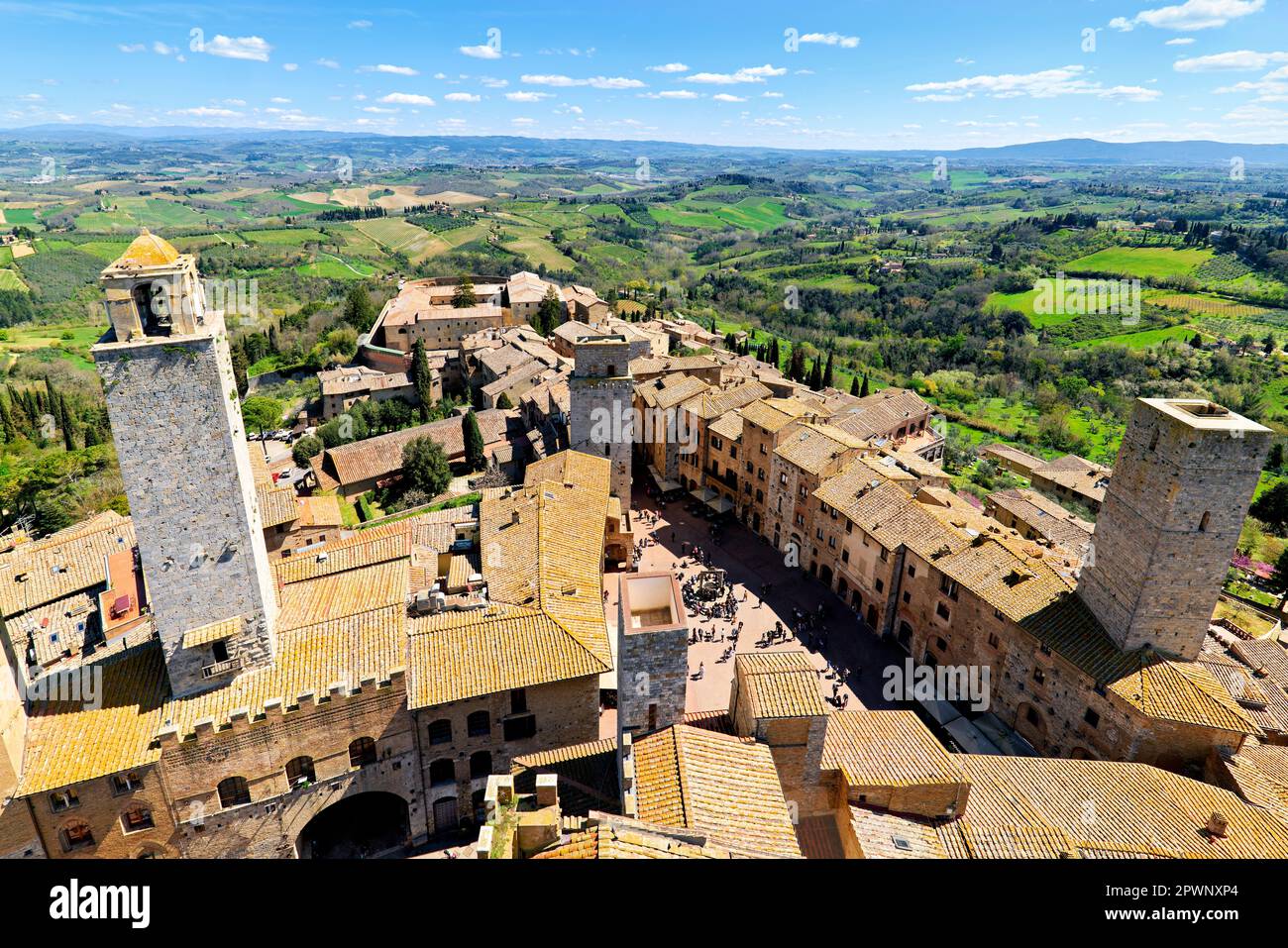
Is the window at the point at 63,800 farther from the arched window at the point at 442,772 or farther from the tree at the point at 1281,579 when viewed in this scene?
the tree at the point at 1281,579

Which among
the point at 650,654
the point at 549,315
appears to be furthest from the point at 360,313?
the point at 650,654

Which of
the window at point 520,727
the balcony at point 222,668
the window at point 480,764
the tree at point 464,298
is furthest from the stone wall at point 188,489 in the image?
the tree at point 464,298

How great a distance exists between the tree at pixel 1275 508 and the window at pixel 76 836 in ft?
253

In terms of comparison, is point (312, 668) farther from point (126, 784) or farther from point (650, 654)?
point (650, 654)

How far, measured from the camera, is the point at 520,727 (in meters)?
25.7

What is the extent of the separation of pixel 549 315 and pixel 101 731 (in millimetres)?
73044

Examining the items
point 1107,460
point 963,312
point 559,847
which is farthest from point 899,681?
point 963,312

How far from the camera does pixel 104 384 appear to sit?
19.0 metres

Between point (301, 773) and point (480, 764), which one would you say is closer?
point (301, 773)

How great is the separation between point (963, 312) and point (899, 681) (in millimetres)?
114221

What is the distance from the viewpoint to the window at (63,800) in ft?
65.8

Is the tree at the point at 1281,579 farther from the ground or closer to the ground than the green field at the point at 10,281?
closer to the ground

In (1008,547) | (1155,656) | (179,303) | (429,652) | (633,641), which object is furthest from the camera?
(1008,547)
